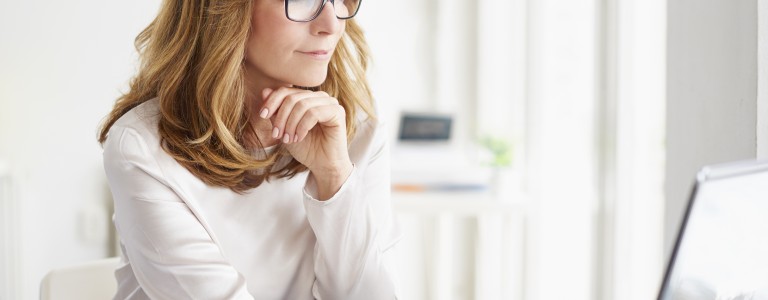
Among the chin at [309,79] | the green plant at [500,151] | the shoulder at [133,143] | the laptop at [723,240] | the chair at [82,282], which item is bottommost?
the chair at [82,282]

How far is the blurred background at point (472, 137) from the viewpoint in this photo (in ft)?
8.13

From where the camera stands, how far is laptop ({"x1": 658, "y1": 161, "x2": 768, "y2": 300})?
65 centimetres

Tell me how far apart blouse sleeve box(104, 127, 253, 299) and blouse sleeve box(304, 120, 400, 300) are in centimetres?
15

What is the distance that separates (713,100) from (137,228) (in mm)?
965

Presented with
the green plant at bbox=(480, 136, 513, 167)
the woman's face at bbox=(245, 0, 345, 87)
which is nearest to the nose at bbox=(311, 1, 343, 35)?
the woman's face at bbox=(245, 0, 345, 87)

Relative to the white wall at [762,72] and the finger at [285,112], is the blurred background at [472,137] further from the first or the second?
the finger at [285,112]

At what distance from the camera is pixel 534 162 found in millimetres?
2928

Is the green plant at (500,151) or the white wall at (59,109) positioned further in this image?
the white wall at (59,109)

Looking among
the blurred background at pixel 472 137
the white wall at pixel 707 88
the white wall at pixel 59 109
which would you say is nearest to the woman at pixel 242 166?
the white wall at pixel 707 88

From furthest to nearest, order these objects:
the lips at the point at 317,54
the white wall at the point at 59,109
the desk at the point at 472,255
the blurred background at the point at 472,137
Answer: the desk at the point at 472,255
the white wall at the point at 59,109
the blurred background at the point at 472,137
the lips at the point at 317,54

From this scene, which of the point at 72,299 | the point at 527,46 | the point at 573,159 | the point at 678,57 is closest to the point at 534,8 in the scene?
the point at 527,46

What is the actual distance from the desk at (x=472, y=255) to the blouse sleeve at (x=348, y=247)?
1.63 metres

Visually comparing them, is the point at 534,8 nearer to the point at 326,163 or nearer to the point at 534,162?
the point at 534,162

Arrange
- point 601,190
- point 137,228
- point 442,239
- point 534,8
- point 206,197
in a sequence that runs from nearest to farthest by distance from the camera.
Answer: point 137,228 < point 206,197 < point 601,190 < point 534,8 < point 442,239
